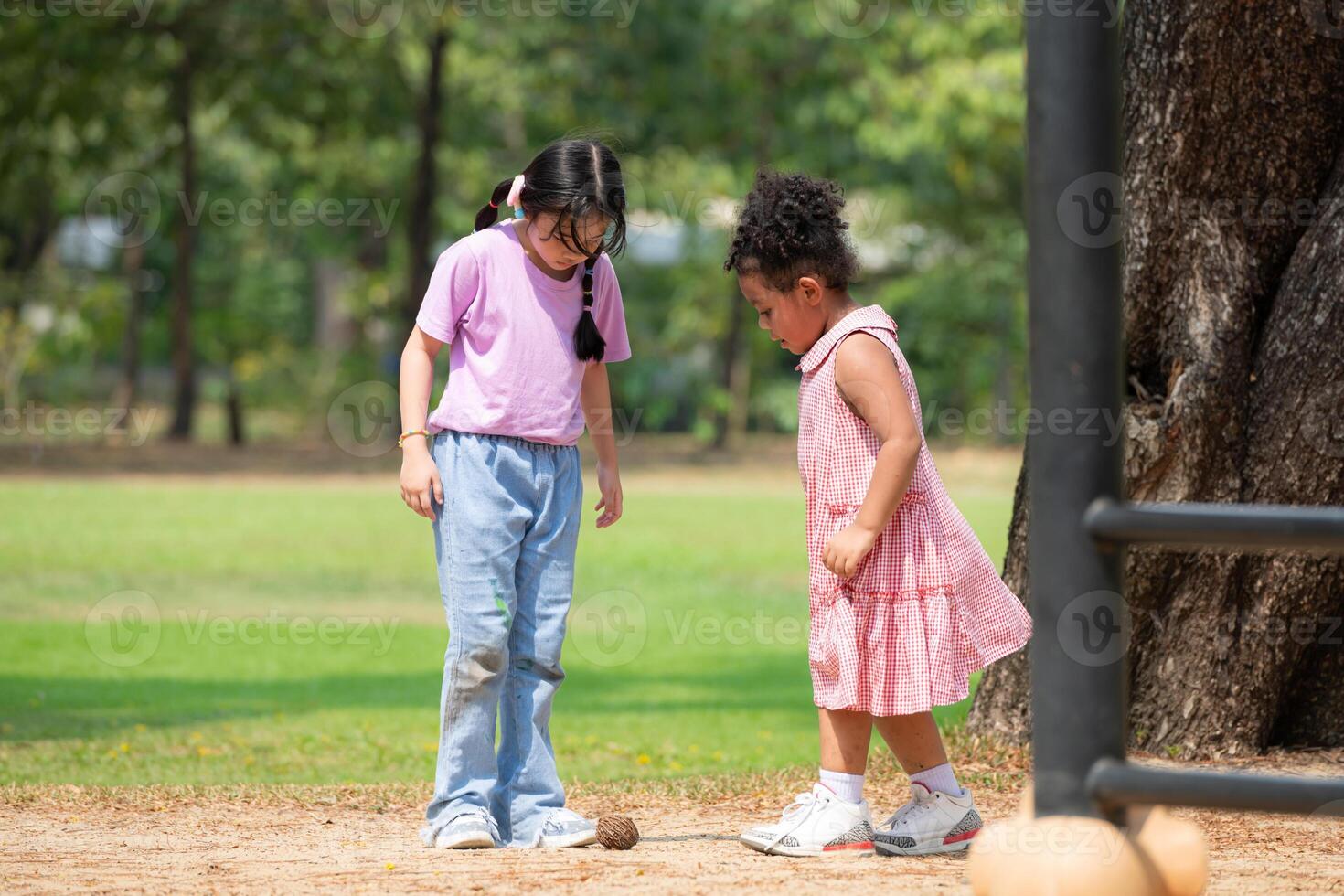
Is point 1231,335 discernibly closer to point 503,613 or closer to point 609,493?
point 609,493

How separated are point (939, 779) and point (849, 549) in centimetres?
66

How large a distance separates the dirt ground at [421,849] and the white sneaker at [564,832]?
75mm

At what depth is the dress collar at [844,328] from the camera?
12.6 feet

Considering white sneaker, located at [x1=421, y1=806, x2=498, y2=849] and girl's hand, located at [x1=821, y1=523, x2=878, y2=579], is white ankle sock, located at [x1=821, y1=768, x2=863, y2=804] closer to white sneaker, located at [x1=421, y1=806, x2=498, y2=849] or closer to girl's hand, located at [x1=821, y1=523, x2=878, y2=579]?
girl's hand, located at [x1=821, y1=523, x2=878, y2=579]

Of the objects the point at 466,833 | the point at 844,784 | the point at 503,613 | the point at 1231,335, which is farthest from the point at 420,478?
the point at 1231,335

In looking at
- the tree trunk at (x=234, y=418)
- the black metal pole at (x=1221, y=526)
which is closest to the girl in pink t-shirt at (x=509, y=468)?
the black metal pole at (x=1221, y=526)

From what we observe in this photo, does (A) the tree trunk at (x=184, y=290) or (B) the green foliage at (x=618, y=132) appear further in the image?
(A) the tree trunk at (x=184, y=290)

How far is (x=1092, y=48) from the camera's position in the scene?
262 cm

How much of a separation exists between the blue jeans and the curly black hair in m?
0.71

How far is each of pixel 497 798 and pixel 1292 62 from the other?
319cm

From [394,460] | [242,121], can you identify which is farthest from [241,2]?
[394,460]

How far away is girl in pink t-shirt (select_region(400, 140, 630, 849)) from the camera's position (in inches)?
156

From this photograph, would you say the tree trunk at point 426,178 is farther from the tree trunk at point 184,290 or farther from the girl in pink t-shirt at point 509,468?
the girl in pink t-shirt at point 509,468

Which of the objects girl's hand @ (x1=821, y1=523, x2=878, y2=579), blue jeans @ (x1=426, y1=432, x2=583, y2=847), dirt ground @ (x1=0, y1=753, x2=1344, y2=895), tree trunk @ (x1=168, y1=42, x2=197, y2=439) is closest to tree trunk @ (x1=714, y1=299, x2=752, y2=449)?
tree trunk @ (x1=168, y1=42, x2=197, y2=439)
